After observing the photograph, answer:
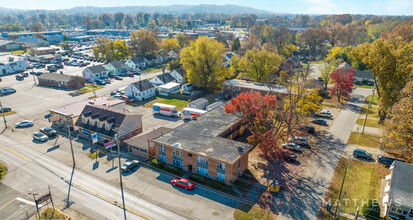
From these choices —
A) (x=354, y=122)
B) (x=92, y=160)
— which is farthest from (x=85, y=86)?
(x=354, y=122)

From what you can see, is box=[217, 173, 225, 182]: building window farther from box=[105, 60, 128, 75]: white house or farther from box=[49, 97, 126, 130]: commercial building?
box=[105, 60, 128, 75]: white house

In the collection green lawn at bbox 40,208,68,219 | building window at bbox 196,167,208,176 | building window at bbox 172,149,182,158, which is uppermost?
building window at bbox 172,149,182,158

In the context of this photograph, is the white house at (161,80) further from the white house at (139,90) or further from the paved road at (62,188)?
the paved road at (62,188)

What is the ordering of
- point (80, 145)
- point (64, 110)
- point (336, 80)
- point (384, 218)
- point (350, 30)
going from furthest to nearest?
point (350, 30)
point (336, 80)
point (64, 110)
point (80, 145)
point (384, 218)

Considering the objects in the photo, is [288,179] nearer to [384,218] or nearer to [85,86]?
[384,218]

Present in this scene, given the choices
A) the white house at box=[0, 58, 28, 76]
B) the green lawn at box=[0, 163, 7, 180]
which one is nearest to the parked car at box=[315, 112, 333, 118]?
the green lawn at box=[0, 163, 7, 180]

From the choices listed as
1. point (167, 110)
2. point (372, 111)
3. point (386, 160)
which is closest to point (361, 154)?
point (386, 160)

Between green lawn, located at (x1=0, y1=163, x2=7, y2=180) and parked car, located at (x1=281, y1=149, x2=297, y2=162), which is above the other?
parked car, located at (x1=281, y1=149, x2=297, y2=162)
